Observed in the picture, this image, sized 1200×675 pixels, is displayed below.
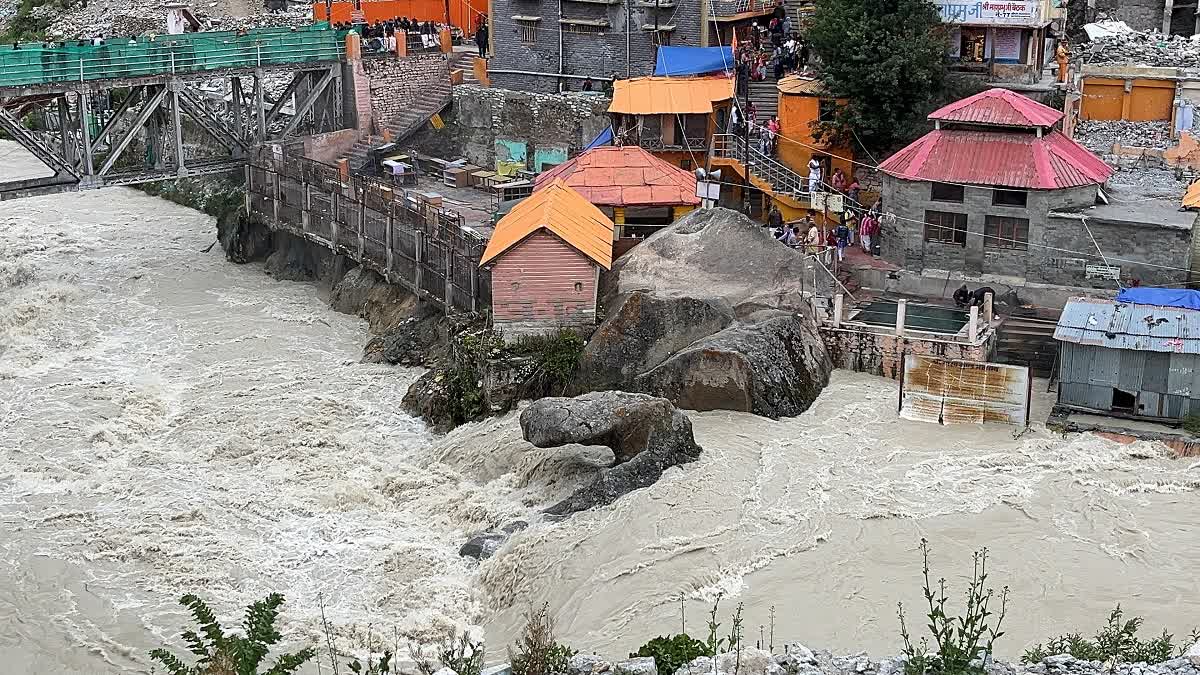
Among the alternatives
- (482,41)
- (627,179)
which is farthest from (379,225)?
(482,41)

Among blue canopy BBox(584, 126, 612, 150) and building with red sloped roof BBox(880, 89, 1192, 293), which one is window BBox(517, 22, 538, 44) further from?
building with red sloped roof BBox(880, 89, 1192, 293)

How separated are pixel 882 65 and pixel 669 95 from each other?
647 centimetres

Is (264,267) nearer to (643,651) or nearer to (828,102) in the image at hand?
(828,102)

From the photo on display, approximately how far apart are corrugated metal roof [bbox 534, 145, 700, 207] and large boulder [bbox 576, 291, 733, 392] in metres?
6.55

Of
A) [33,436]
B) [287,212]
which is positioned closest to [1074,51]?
[287,212]

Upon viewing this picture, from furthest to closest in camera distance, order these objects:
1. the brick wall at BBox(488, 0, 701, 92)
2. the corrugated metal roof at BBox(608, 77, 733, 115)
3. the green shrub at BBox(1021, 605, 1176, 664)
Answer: the brick wall at BBox(488, 0, 701, 92)
the corrugated metal roof at BBox(608, 77, 733, 115)
the green shrub at BBox(1021, 605, 1176, 664)

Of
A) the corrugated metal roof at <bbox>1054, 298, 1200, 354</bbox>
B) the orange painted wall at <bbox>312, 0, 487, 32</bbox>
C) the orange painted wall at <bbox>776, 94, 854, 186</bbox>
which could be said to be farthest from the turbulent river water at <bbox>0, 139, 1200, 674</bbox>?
the orange painted wall at <bbox>312, 0, 487, 32</bbox>

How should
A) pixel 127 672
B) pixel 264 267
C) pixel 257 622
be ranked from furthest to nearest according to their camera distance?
1. pixel 264 267
2. pixel 127 672
3. pixel 257 622

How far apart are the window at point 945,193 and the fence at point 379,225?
38.0 ft

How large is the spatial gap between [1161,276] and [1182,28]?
25753 mm

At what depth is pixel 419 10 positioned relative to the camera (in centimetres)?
6044

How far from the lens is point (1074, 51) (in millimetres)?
53719

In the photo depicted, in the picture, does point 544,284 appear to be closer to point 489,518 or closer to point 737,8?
point 489,518

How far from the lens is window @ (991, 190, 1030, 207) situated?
37.2 meters
